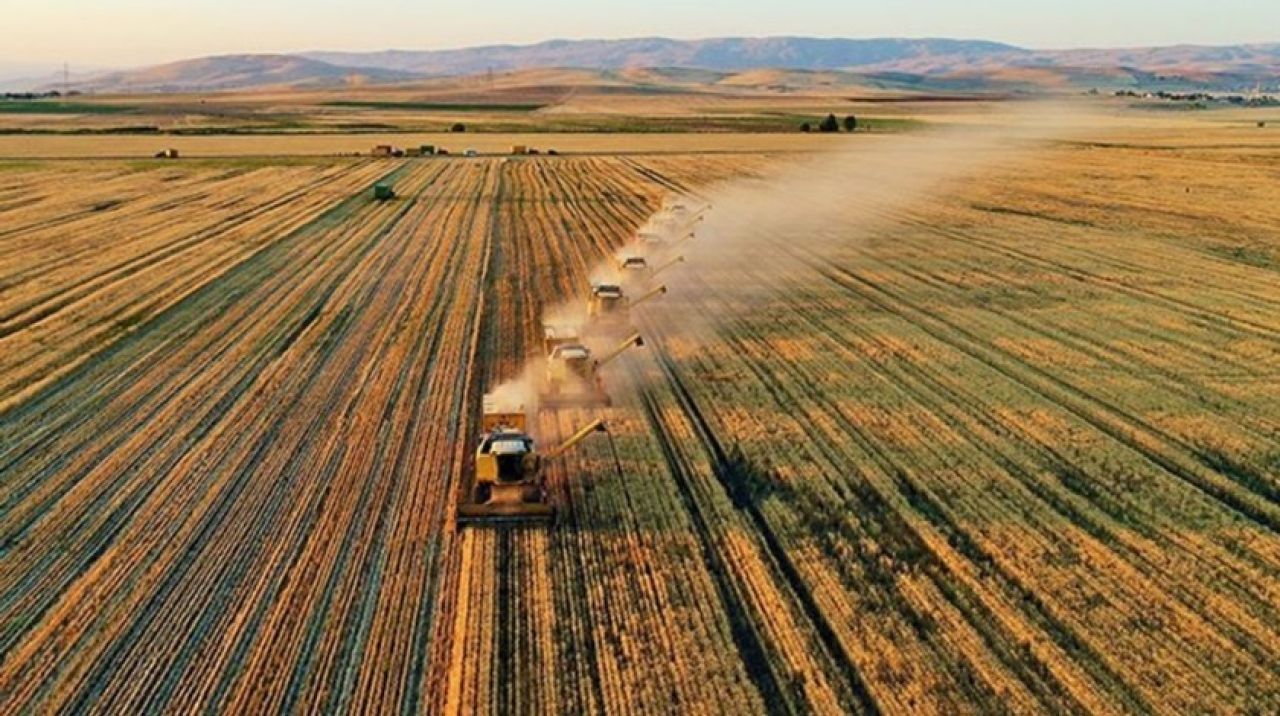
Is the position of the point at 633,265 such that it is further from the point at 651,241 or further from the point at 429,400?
the point at 429,400

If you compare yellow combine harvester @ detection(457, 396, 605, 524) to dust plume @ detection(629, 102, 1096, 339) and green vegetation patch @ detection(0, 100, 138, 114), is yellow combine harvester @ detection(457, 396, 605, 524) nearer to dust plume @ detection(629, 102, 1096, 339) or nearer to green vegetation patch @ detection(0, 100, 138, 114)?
dust plume @ detection(629, 102, 1096, 339)

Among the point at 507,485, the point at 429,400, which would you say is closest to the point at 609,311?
the point at 429,400

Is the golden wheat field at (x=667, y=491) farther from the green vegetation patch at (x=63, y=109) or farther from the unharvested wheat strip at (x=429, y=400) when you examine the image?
the green vegetation patch at (x=63, y=109)

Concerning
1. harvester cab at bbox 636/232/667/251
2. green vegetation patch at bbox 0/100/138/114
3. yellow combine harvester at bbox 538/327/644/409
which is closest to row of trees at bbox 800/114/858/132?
harvester cab at bbox 636/232/667/251

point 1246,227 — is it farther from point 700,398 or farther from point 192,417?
point 192,417

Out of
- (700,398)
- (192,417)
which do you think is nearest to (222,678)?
(192,417)

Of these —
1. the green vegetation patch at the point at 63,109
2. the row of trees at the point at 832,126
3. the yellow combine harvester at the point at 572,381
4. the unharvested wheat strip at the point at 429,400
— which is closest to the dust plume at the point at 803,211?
the unharvested wheat strip at the point at 429,400
